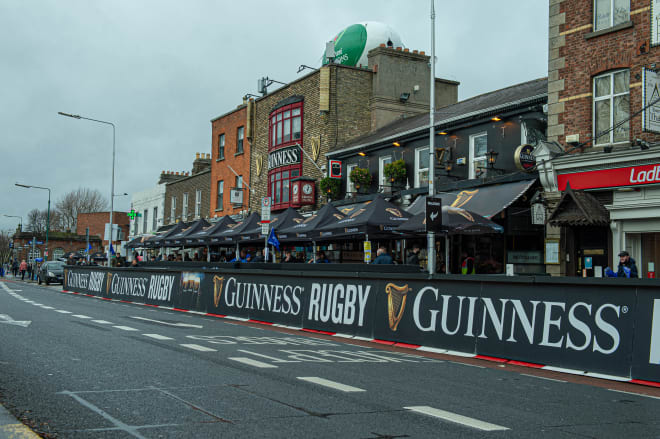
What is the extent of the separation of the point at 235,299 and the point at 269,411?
1175cm

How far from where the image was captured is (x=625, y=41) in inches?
656

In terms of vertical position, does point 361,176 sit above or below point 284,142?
below

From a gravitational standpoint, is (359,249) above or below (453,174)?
below

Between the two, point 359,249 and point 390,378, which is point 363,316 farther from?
point 359,249

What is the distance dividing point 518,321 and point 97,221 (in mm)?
84629

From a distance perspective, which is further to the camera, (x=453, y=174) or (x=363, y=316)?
(x=453, y=174)

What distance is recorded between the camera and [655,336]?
317 inches

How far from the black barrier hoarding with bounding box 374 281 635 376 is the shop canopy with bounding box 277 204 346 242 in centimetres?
898

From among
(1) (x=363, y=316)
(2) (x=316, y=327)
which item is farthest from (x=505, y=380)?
(2) (x=316, y=327)

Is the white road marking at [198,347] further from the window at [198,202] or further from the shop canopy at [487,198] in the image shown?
the window at [198,202]

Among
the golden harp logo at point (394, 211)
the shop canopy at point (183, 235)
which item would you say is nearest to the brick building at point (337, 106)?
the shop canopy at point (183, 235)

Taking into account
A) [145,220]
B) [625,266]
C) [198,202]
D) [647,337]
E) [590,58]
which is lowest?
[647,337]

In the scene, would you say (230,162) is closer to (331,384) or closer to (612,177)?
(612,177)

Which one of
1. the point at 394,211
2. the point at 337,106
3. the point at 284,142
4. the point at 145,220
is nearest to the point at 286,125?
the point at 284,142
